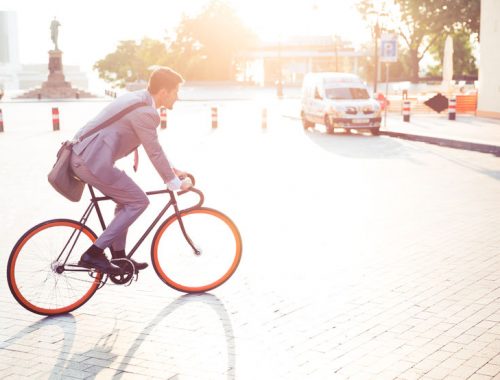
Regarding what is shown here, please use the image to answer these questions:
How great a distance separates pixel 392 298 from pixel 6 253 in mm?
3867

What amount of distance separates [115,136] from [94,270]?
1003 millimetres

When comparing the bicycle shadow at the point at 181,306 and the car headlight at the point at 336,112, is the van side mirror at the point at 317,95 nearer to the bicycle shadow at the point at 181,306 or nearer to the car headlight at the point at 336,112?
the car headlight at the point at 336,112

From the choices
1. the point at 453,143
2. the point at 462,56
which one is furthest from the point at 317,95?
the point at 462,56

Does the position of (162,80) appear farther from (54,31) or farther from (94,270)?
(54,31)

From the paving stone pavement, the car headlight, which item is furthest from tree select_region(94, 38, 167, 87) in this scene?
the paving stone pavement

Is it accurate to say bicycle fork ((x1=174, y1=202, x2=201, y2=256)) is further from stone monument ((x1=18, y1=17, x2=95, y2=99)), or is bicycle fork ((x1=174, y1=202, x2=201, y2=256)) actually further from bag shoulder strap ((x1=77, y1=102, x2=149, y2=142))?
stone monument ((x1=18, y1=17, x2=95, y2=99))

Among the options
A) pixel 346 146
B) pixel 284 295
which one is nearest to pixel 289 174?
pixel 346 146

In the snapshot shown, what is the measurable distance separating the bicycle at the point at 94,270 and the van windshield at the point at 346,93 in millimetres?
18515

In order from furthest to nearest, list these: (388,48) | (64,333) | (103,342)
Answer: (388,48), (64,333), (103,342)

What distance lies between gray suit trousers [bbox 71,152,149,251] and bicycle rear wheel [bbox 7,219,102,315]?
0.24 m

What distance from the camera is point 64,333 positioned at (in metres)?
5.05

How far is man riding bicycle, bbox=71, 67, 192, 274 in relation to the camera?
515cm

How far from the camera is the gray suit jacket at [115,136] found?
514cm

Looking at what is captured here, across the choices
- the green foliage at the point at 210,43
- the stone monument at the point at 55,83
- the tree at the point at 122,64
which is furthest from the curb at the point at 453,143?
the tree at the point at 122,64
